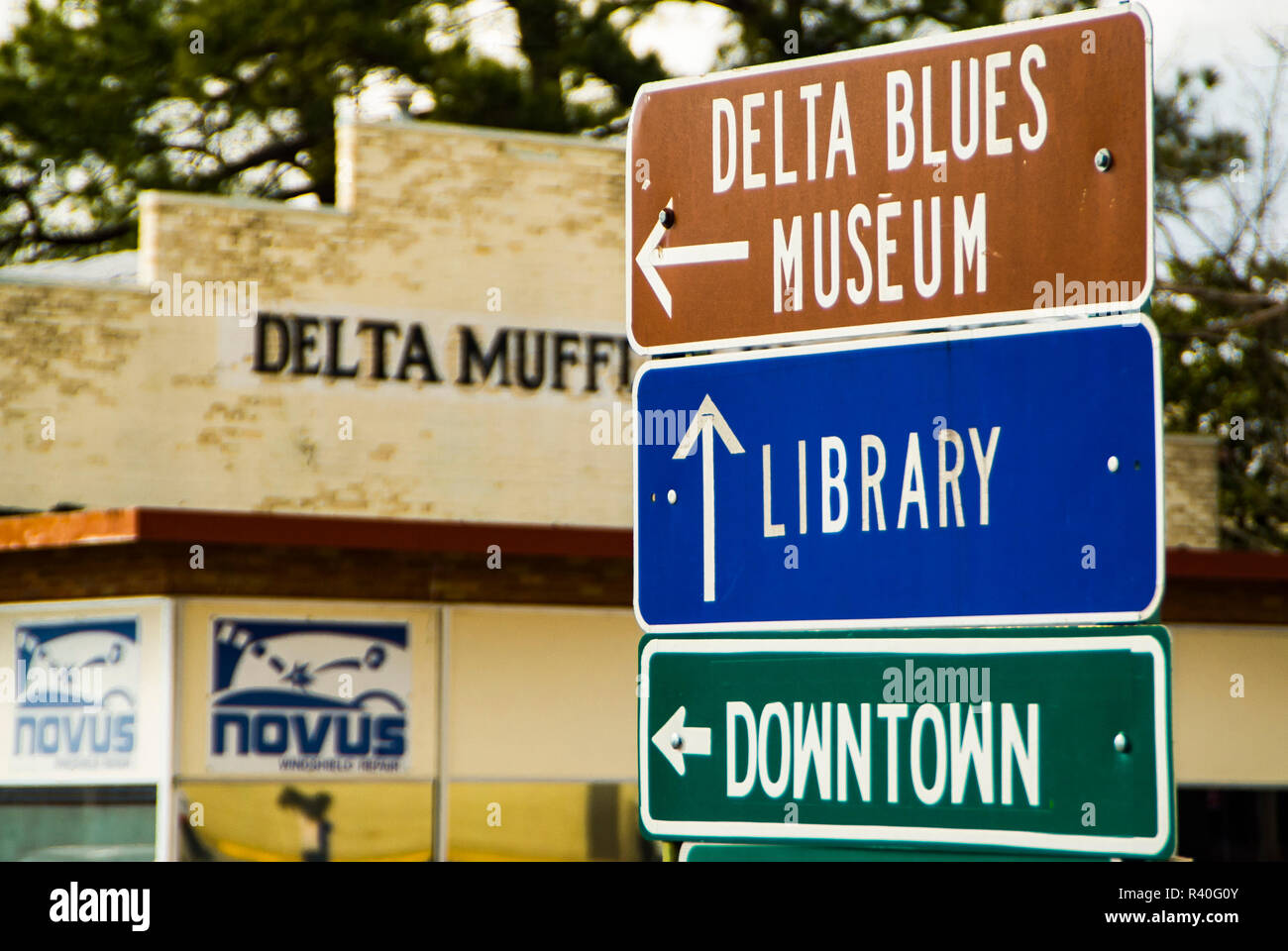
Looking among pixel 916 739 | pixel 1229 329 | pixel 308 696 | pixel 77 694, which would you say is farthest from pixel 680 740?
pixel 1229 329

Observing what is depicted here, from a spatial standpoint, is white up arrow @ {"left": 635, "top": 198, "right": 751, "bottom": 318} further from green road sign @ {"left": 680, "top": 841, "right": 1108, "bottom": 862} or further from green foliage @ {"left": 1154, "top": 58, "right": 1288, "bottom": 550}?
green foliage @ {"left": 1154, "top": 58, "right": 1288, "bottom": 550}

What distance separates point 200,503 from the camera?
49.6ft

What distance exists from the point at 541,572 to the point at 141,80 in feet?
56.1

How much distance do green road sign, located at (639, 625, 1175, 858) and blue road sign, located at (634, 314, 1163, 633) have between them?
61mm

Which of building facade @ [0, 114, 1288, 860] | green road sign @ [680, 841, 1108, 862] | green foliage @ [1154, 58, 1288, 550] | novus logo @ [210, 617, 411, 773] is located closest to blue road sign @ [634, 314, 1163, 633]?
green road sign @ [680, 841, 1108, 862]

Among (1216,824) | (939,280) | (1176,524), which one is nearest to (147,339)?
(1216,824)

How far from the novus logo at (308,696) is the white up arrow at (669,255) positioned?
7.95m

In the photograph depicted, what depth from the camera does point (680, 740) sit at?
3717 mm

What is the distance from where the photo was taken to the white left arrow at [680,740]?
→ 3.69m

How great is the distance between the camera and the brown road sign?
339 cm

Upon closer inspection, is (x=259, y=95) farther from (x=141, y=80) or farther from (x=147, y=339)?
(x=147, y=339)
